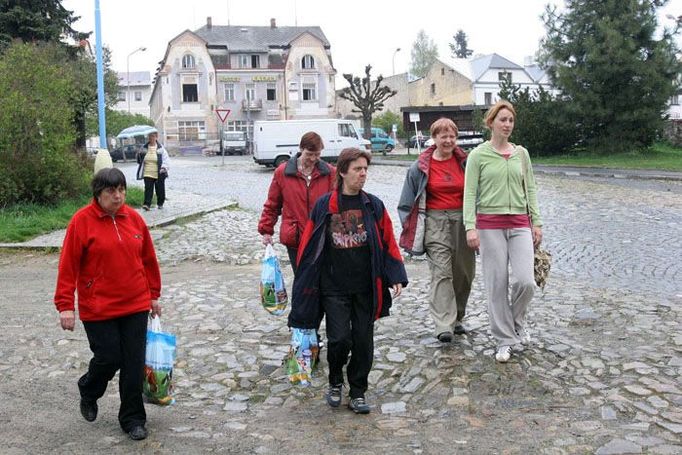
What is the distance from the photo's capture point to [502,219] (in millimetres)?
5789

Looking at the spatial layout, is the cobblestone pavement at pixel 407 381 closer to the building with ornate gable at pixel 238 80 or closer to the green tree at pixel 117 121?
the green tree at pixel 117 121

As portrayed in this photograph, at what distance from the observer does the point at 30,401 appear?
537cm

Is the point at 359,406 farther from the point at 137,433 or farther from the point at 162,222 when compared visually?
the point at 162,222

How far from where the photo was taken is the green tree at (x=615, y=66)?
3244 centimetres

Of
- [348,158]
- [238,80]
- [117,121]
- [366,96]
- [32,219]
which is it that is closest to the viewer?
[348,158]

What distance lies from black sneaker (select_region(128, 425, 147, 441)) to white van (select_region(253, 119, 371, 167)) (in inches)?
1179

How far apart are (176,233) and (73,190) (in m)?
4.16

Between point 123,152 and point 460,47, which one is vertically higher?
point 460,47

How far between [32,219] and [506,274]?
11112 mm

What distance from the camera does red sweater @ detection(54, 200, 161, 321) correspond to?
445 cm

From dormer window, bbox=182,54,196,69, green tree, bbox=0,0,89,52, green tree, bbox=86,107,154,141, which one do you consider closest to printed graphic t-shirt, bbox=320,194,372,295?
green tree, bbox=0,0,89,52

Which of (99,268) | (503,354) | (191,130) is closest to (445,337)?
(503,354)

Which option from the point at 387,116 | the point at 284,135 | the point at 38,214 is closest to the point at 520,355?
the point at 38,214

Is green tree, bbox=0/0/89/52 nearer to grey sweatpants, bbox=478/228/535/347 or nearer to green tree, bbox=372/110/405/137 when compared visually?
grey sweatpants, bbox=478/228/535/347
